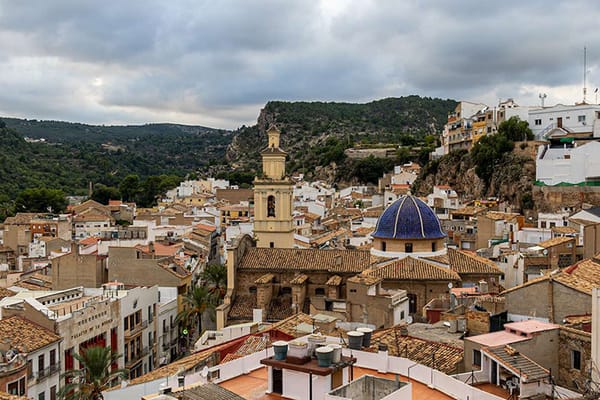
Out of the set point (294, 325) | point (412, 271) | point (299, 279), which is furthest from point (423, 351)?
point (299, 279)

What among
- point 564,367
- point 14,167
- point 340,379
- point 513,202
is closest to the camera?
point 340,379

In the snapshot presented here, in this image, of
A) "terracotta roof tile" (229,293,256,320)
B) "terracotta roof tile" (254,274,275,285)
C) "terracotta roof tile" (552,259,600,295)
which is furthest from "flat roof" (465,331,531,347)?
"terracotta roof tile" (229,293,256,320)

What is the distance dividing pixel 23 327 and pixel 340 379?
1489 centimetres

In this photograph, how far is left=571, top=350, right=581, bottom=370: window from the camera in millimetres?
14845

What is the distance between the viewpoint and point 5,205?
307ft

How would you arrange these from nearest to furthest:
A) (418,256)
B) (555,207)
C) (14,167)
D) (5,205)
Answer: (418,256) → (555,207) → (5,205) → (14,167)

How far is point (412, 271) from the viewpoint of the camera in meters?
29.5

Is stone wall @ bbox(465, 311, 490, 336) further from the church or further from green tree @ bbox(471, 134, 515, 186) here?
green tree @ bbox(471, 134, 515, 186)

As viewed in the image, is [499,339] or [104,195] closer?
[499,339]

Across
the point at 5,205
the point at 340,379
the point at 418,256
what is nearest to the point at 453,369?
the point at 340,379

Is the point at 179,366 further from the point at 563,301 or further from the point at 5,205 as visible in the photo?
the point at 5,205

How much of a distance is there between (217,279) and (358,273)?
1041cm

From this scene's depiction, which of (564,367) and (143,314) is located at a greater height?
(564,367)

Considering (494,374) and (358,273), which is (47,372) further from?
(494,374)
